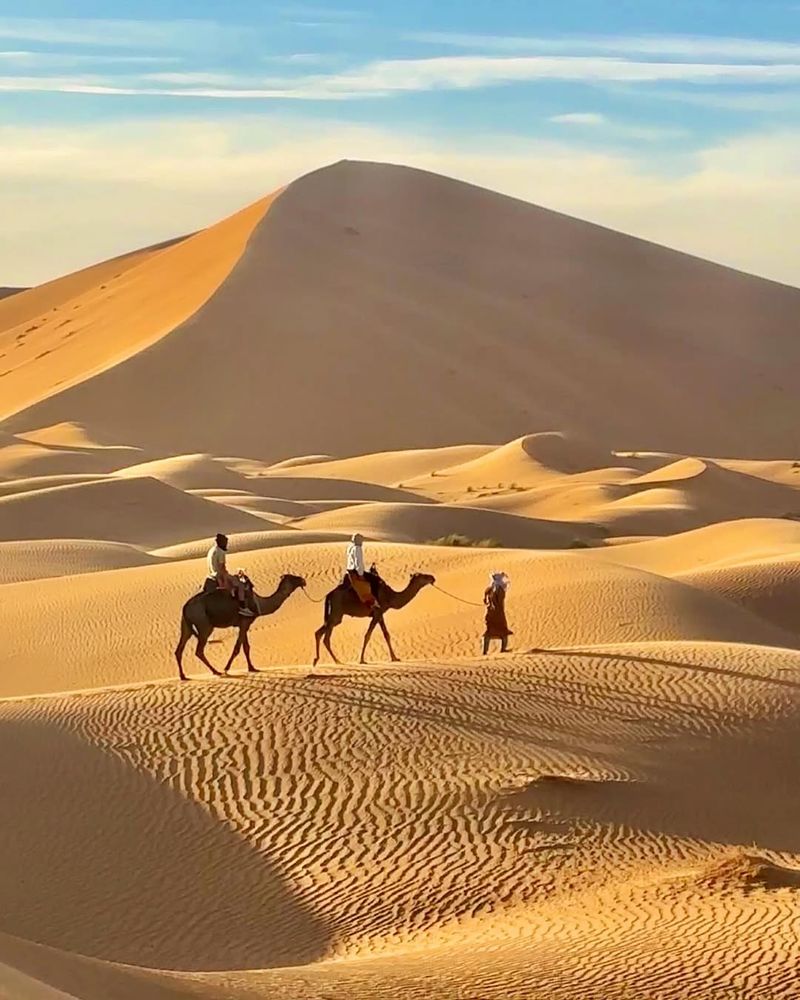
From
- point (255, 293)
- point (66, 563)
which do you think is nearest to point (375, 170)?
point (255, 293)

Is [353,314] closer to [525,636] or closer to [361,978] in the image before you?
[525,636]

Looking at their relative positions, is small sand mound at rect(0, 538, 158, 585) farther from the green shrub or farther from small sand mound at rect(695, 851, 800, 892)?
small sand mound at rect(695, 851, 800, 892)

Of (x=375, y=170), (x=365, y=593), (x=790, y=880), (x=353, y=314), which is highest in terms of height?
(x=375, y=170)

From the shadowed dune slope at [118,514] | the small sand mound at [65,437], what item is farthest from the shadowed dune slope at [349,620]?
the small sand mound at [65,437]

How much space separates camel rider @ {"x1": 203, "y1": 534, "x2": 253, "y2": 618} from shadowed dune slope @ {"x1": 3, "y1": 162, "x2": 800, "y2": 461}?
4353cm

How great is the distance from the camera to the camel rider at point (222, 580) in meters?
13.8

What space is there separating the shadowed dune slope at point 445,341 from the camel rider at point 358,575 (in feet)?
140

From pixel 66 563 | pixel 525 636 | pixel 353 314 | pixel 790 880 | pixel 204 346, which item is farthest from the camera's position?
pixel 353 314

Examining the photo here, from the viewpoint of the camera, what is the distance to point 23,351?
79688 mm

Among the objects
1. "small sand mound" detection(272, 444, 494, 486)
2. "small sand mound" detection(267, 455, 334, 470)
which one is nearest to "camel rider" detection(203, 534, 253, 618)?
"small sand mound" detection(272, 444, 494, 486)

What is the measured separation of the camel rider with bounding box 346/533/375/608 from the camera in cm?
1496

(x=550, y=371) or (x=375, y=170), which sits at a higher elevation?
(x=375, y=170)

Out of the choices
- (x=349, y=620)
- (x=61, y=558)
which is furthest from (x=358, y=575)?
(x=61, y=558)

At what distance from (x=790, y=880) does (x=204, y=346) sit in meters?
56.9
